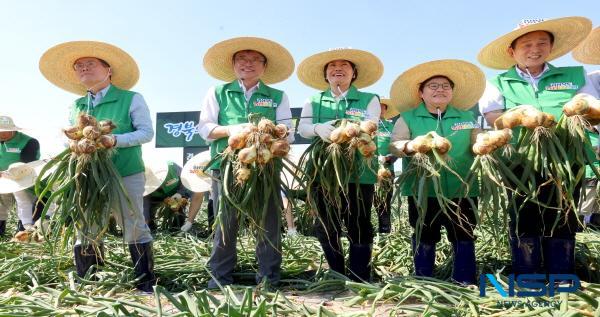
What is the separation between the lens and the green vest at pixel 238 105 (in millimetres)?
2477

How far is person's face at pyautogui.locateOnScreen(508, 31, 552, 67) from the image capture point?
2.41 m

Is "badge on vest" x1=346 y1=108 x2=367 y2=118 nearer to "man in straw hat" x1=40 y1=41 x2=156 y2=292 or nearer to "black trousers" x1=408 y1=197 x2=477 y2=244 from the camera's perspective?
"black trousers" x1=408 y1=197 x2=477 y2=244

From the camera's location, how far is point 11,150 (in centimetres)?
423

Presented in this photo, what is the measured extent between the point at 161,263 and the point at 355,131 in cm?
160

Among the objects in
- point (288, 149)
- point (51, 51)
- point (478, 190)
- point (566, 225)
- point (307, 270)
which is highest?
point (51, 51)

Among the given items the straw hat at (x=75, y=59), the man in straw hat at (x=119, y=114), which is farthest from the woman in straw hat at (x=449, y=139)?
the straw hat at (x=75, y=59)

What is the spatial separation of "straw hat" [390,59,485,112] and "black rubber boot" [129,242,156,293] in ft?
5.83

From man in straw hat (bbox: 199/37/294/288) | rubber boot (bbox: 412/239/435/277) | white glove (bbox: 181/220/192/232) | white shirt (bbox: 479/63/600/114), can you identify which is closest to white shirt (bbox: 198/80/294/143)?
man in straw hat (bbox: 199/37/294/288)

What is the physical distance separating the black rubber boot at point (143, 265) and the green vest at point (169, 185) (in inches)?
88.6

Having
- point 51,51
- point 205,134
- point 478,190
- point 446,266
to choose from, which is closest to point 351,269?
point 446,266

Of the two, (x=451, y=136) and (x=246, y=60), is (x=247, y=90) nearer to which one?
(x=246, y=60)

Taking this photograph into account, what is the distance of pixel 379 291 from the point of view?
2023mm

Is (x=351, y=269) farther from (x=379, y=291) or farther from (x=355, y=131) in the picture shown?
(x=355, y=131)

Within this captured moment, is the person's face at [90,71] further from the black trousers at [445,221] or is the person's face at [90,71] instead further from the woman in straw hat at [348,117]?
the black trousers at [445,221]
